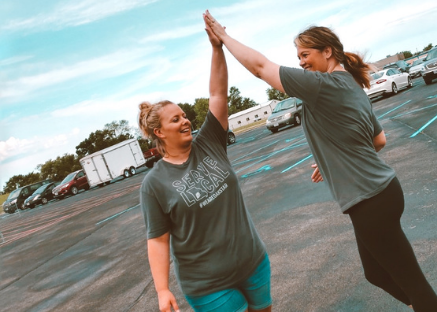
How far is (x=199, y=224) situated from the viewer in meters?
2.12

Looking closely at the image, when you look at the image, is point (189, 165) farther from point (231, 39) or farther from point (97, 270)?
point (97, 270)

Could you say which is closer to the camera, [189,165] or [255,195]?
[189,165]

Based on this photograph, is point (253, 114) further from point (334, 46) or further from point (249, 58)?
point (249, 58)

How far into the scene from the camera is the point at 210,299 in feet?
6.90

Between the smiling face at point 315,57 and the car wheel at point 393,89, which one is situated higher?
the smiling face at point 315,57

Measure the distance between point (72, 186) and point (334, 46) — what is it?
101 feet

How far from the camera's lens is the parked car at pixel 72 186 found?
3008cm

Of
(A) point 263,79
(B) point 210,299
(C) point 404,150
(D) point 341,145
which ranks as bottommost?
(C) point 404,150

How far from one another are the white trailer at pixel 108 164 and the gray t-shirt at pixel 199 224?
29.0 meters

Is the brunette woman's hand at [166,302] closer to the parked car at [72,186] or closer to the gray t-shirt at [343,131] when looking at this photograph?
the gray t-shirt at [343,131]

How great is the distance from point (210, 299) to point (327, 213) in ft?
13.1

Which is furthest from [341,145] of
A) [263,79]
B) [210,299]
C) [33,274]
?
[33,274]

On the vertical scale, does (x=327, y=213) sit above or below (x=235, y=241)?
below

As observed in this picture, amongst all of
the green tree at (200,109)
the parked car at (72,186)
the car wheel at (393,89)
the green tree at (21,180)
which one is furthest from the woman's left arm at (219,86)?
the green tree at (200,109)
